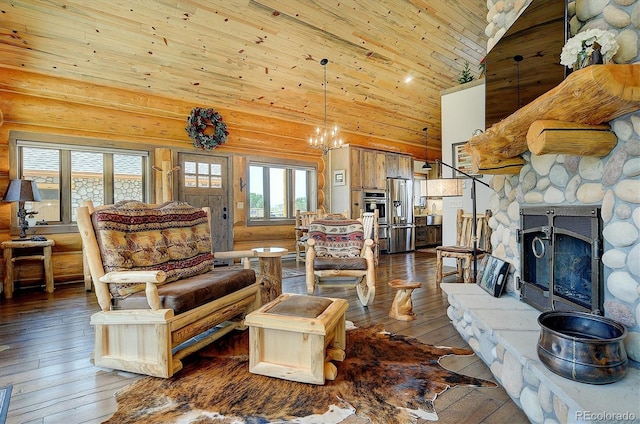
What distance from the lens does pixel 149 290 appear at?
197cm

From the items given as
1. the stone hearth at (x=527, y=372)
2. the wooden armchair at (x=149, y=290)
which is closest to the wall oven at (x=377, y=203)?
the stone hearth at (x=527, y=372)

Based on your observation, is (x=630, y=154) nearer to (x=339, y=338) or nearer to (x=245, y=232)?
(x=339, y=338)

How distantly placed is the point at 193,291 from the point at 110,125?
12.7 feet

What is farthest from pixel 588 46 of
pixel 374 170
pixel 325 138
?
pixel 374 170

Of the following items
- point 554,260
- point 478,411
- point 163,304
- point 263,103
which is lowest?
point 478,411

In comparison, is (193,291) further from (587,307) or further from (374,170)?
(374,170)

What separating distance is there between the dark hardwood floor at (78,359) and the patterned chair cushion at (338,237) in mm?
503

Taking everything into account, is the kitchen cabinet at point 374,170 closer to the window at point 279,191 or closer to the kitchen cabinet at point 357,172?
the kitchen cabinet at point 357,172

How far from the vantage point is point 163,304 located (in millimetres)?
2045

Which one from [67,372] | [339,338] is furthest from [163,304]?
[339,338]

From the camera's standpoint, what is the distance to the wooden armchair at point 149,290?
200cm

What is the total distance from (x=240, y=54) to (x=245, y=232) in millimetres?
3030

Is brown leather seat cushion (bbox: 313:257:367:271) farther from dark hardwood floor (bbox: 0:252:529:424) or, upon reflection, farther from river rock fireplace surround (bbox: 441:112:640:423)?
river rock fireplace surround (bbox: 441:112:640:423)

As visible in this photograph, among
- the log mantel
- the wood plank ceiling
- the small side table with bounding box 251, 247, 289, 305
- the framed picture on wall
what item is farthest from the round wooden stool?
the wood plank ceiling
